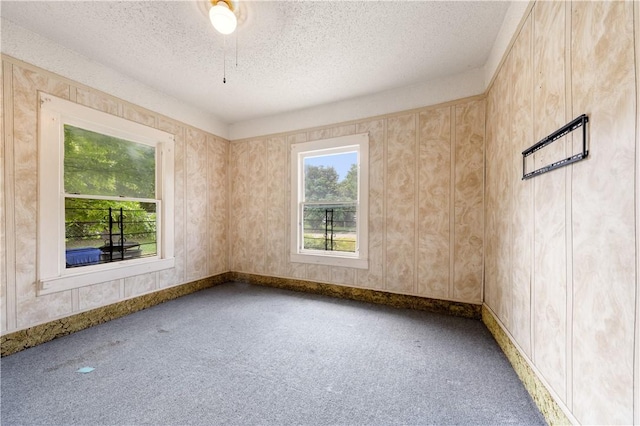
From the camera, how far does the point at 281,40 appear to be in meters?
2.15

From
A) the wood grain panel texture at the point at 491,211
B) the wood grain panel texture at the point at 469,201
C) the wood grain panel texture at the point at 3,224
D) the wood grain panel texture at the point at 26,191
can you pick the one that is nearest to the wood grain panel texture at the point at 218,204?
the wood grain panel texture at the point at 26,191

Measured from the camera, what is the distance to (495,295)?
2232 millimetres

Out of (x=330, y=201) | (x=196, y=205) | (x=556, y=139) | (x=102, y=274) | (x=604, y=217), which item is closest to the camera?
(x=604, y=217)

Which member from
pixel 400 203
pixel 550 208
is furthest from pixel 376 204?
pixel 550 208

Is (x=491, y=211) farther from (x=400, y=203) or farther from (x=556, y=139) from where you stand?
(x=556, y=139)

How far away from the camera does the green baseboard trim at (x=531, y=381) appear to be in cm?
123

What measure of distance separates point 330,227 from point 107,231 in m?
2.64

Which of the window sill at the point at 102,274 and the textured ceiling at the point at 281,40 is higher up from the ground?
the textured ceiling at the point at 281,40

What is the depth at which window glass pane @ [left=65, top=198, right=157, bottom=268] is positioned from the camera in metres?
2.40

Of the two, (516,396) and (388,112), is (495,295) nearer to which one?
(516,396)

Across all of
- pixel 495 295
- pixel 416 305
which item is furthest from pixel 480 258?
pixel 416 305

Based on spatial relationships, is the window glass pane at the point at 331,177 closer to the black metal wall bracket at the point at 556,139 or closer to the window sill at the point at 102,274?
the black metal wall bracket at the point at 556,139

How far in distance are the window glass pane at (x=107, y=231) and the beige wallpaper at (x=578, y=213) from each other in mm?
3837

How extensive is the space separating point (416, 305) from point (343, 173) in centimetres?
193
